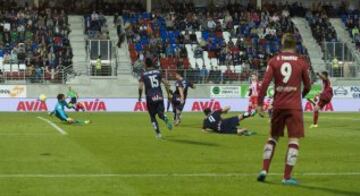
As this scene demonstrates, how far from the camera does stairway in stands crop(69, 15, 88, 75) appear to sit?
48094 millimetres

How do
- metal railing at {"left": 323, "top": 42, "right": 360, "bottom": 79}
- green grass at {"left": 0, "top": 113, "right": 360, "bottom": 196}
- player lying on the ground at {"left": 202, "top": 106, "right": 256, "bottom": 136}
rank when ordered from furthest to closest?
metal railing at {"left": 323, "top": 42, "right": 360, "bottom": 79}, player lying on the ground at {"left": 202, "top": 106, "right": 256, "bottom": 136}, green grass at {"left": 0, "top": 113, "right": 360, "bottom": 196}

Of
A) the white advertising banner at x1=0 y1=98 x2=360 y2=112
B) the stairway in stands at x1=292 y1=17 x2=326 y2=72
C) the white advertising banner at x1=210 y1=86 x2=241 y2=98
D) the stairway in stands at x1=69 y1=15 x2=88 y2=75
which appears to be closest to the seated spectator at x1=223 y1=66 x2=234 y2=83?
the white advertising banner at x1=210 y1=86 x2=241 y2=98

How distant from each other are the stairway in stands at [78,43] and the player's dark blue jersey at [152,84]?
28.4 meters

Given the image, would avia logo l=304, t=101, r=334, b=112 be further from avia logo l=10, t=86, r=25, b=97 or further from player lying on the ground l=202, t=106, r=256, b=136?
player lying on the ground l=202, t=106, r=256, b=136

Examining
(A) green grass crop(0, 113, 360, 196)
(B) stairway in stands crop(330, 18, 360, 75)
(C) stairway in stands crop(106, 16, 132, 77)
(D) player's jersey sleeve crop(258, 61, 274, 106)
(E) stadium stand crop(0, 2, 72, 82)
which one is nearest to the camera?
(A) green grass crop(0, 113, 360, 196)

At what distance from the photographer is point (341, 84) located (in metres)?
49.3

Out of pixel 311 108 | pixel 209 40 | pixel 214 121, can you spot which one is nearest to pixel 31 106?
pixel 209 40

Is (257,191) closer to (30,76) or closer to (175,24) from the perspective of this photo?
(30,76)

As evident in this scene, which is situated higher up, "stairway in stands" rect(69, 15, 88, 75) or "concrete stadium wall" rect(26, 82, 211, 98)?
"stairway in stands" rect(69, 15, 88, 75)

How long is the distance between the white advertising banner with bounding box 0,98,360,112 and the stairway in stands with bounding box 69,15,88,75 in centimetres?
498

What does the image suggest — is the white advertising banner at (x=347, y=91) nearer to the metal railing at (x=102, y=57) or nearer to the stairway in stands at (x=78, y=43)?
the metal railing at (x=102, y=57)

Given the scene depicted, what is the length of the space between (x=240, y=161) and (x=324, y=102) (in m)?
11.4

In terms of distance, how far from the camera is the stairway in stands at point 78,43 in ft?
158

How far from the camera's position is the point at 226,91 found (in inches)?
1885
